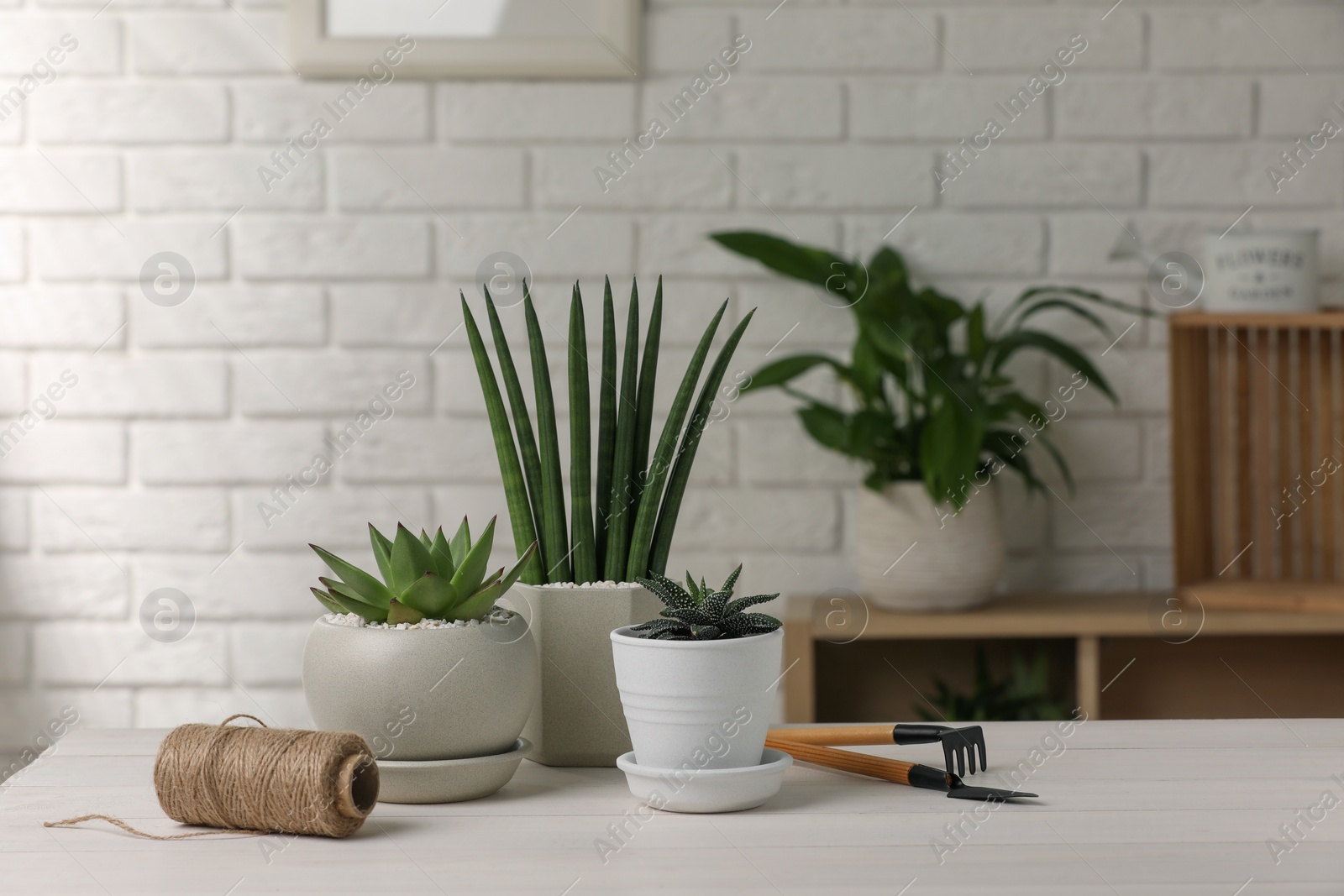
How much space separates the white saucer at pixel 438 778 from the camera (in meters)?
0.70

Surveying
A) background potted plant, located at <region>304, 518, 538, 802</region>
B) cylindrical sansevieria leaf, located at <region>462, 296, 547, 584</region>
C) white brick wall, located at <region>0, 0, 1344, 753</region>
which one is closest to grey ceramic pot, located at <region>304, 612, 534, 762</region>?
background potted plant, located at <region>304, 518, 538, 802</region>

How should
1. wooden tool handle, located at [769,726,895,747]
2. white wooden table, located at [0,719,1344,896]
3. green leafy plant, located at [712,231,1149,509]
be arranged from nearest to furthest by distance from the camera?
white wooden table, located at [0,719,1344,896] → wooden tool handle, located at [769,726,895,747] → green leafy plant, located at [712,231,1149,509]

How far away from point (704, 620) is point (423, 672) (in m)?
0.17

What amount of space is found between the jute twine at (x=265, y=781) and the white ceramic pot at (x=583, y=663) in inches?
6.3

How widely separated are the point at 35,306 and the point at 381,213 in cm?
50

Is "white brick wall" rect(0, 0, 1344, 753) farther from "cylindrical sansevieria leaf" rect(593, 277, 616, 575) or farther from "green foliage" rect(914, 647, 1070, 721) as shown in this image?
"cylindrical sansevieria leaf" rect(593, 277, 616, 575)

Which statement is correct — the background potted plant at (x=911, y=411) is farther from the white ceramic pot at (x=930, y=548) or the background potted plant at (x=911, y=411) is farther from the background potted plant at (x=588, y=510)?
the background potted plant at (x=588, y=510)

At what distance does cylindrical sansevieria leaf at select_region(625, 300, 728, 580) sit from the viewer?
2.62 feet

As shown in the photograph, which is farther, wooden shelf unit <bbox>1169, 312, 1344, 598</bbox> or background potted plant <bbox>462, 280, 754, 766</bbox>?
wooden shelf unit <bbox>1169, 312, 1344, 598</bbox>

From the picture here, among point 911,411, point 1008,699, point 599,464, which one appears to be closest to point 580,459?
point 599,464

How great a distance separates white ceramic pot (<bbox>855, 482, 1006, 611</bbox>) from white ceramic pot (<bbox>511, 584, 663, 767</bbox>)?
70cm

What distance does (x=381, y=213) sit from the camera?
5.24ft

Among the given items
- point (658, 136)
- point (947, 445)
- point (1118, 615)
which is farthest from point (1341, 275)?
point (658, 136)

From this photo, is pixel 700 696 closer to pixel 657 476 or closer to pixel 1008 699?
pixel 657 476
